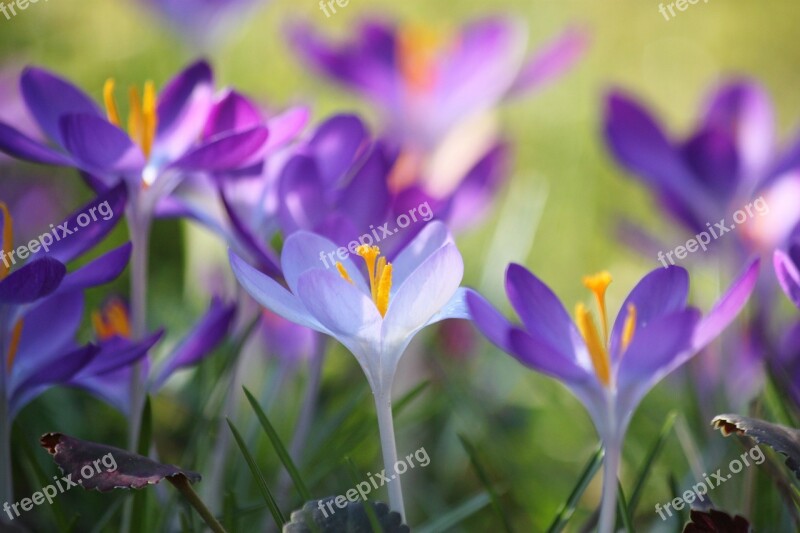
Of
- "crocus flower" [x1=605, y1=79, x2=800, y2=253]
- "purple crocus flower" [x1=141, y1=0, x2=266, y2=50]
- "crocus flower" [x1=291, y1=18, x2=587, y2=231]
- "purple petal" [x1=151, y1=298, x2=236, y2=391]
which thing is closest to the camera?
"purple petal" [x1=151, y1=298, x2=236, y2=391]

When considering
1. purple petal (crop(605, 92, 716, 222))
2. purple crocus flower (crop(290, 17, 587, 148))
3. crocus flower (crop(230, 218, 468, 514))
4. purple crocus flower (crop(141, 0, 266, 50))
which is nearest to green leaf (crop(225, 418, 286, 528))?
crocus flower (crop(230, 218, 468, 514))

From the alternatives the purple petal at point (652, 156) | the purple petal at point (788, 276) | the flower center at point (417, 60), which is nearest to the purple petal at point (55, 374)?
the purple petal at point (788, 276)

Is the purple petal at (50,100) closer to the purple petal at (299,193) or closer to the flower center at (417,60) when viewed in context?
the purple petal at (299,193)

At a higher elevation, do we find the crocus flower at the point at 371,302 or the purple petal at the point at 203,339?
the purple petal at the point at 203,339

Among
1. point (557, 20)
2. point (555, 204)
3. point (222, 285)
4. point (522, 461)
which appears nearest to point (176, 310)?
point (222, 285)

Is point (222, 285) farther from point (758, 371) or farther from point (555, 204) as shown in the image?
point (555, 204)

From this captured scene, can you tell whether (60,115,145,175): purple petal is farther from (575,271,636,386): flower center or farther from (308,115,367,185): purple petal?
(575,271,636,386): flower center
